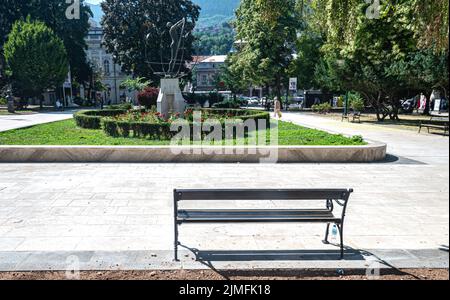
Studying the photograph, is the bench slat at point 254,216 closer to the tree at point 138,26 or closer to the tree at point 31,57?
the tree at point 31,57

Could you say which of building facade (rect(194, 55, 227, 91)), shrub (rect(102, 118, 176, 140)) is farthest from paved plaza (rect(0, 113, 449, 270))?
building facade (rect(194, 55, 227, 91))

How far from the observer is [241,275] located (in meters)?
3.90

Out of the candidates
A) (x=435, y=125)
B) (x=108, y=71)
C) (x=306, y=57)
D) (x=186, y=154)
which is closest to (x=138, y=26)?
(x=306, y=57)

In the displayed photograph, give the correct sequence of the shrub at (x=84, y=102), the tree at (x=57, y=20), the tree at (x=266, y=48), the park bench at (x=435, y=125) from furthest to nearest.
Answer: the shrub at (x=84, y=102) → the tree at (x=57, y=20) → the tree at (x=266, y=48) → the park bench at (x=435, y=125)

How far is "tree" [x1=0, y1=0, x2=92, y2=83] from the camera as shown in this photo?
45.8 meters

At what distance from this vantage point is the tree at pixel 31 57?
38.4m

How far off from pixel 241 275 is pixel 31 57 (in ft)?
137

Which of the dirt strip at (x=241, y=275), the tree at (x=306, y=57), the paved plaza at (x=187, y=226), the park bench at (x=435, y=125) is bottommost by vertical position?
the dirt strip at (x=241, y=275)

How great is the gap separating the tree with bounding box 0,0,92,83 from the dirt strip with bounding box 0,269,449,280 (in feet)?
153

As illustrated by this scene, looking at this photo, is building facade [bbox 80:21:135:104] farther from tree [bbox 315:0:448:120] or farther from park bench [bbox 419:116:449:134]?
Result: park bench [bbox 419:116:449:134]

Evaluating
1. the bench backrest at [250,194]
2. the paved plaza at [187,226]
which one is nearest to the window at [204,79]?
the paved plaza at [187,226]

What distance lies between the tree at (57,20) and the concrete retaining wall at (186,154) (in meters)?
39.7

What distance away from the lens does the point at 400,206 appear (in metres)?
6.39
